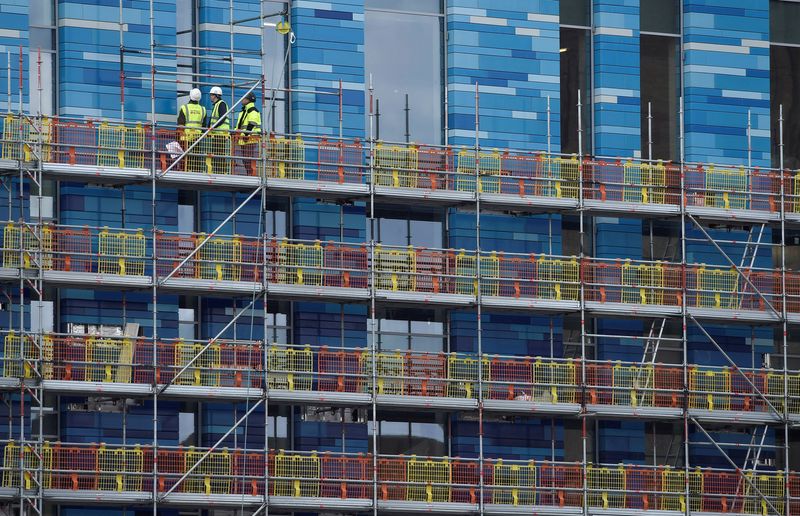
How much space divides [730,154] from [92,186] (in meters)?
15.6

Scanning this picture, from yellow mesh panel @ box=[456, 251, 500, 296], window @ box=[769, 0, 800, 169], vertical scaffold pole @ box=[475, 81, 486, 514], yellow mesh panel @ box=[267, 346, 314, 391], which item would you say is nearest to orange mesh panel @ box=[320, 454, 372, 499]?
yellow mesh panel @ box=[267, 346, 314, 391]

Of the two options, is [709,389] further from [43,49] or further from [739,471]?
[43,49]

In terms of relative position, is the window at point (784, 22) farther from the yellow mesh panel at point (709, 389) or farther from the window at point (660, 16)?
the yellow mesh panel at point (709, 389)

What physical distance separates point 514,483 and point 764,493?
588cm

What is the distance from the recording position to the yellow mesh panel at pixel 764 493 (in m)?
56.7

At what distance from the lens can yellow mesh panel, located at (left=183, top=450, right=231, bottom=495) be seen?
53.1 meters

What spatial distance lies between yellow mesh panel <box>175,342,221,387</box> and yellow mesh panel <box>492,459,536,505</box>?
21.9 ft

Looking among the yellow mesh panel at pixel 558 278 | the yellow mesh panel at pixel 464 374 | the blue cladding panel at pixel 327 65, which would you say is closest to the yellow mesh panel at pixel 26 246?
the blue cladding panel at pixel 327 65

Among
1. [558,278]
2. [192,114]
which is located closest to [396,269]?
[558,278]

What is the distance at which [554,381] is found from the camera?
2222 inches

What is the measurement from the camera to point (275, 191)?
55.0 meters

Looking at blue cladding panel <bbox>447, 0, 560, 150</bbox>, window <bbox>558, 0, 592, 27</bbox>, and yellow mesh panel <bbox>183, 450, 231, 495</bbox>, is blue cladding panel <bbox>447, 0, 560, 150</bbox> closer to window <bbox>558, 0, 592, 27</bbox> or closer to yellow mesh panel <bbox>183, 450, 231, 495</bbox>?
window <bbox>558, 0, 592, 27</bbox>

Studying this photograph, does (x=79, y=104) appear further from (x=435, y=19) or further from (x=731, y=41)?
(x=731, y=41)

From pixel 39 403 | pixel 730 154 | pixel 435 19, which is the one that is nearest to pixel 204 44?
pixel 435 19
